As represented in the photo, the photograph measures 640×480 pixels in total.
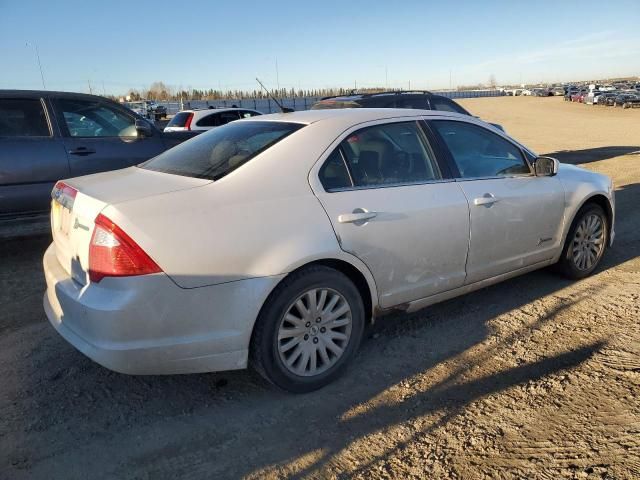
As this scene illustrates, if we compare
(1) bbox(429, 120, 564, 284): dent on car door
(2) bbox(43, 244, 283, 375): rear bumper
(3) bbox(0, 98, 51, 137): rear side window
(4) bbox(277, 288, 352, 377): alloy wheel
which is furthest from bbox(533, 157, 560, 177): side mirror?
(3) bbox(0, 98, 51, 137): rear side window

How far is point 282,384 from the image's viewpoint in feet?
9.98

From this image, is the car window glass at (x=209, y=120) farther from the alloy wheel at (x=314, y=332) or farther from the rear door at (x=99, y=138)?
the alloy wheel at (x=314, y=332)

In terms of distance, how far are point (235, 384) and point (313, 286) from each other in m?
0.82

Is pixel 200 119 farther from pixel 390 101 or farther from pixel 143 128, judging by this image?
pixel 143 128

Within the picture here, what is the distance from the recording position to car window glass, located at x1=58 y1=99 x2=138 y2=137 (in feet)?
20.0

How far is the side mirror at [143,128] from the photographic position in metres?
6.50

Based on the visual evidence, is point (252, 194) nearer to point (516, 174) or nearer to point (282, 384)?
point (282, 384)

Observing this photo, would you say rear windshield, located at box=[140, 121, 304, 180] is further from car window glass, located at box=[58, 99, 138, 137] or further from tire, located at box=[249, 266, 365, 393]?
car window glass, located at box=[58, 99, 138, 137]

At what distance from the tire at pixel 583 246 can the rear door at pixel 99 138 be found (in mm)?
4767

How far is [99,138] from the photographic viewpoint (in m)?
6.23

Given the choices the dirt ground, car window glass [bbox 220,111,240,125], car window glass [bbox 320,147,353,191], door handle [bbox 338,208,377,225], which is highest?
car window glass [bbox 220,111,240,125]

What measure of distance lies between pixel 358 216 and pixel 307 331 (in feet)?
2.43

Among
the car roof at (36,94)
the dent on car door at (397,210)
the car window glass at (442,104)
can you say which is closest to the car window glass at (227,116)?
the car window glass at (442,104)

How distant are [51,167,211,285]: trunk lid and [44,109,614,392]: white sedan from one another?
0.05ft
